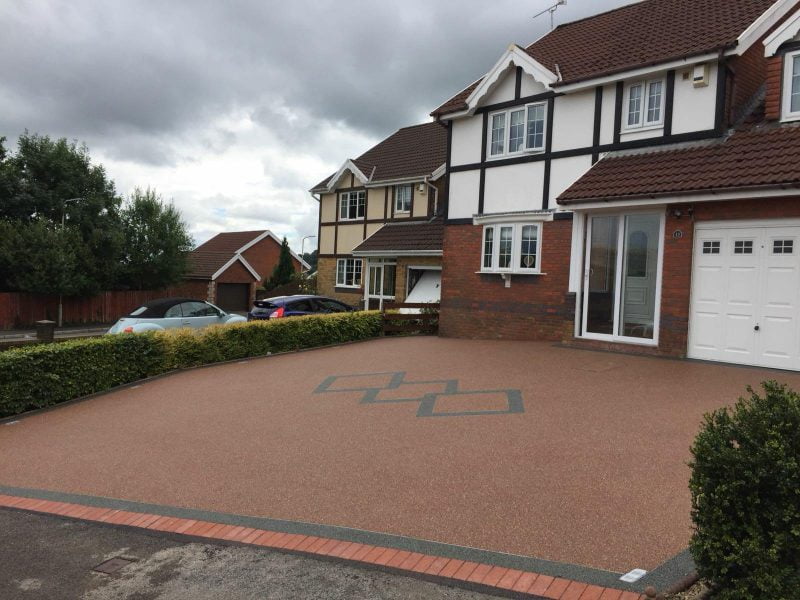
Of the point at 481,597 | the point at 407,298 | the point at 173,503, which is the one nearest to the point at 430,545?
the point at 481,597

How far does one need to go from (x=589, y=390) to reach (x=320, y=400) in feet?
13.0

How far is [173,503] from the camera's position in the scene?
18.2 feet

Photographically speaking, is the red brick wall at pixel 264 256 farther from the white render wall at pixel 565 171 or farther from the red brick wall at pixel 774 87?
the red brick wall at pixel 774 87

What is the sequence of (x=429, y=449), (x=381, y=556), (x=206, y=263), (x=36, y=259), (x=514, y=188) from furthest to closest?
(x=206, y=263), (x=36, y=259), (x=514, y=188), (x=429, y=449), (x=381, y=556)

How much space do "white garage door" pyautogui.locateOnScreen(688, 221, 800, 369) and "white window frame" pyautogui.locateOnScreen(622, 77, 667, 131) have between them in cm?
284

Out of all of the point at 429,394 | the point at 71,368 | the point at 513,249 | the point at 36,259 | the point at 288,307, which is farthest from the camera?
the point at 36,259

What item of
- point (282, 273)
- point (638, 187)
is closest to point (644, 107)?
point (638, 187)

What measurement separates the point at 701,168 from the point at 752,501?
923 cm

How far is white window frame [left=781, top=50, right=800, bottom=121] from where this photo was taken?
11.0 metres

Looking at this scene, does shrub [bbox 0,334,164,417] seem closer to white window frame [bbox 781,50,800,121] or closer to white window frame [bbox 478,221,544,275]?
white window frame [bbox 478,221,544,275]

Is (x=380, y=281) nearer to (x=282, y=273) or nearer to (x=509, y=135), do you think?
(x=509, y=135)

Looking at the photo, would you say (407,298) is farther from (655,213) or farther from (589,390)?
(589,390)

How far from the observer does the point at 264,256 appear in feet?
160

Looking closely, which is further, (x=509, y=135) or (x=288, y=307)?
(x=288, y=307)
